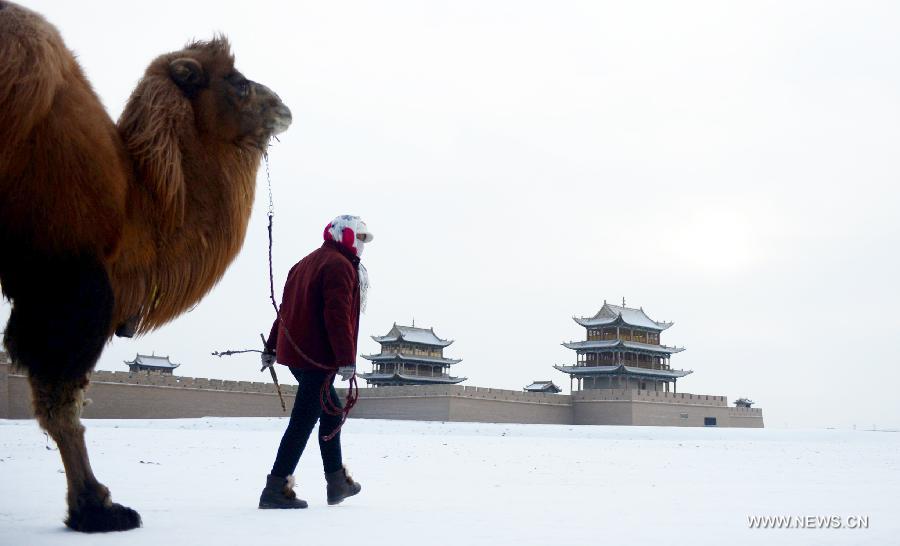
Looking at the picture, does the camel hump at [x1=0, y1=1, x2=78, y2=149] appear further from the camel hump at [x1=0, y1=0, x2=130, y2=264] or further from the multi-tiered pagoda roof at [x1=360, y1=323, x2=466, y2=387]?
the multi-tiered pagoda roof at [x1=360, y1=323, x2=466, y2=387]

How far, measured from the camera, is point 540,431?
1938cm

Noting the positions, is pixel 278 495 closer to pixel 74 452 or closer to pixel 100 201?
pixel 74 452

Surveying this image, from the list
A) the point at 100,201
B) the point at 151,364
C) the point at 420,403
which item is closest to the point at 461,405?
the point at 420,403

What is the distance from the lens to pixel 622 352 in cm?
3434

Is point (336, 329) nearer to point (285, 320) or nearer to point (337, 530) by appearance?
point (285, 320)

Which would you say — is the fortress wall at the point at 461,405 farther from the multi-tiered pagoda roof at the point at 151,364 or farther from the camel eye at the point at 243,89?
the camel eye at the point at 243,89

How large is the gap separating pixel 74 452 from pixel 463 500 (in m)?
1.83

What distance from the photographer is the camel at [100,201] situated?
7.13ft

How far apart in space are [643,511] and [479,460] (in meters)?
4.02

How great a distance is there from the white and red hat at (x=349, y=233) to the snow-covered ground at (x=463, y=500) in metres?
→ 1.03

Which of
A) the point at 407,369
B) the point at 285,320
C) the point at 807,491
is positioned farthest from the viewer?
the point at 407,369

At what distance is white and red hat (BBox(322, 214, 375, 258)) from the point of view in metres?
3.54

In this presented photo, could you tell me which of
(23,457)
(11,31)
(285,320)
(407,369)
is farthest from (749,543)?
(407,369)

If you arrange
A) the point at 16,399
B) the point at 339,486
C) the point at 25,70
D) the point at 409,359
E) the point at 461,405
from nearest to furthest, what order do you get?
1. the point at 25,70
2. the point at 339,486
3. the point at 16,399
4. the point at 461,405
5. the point at 409,359
